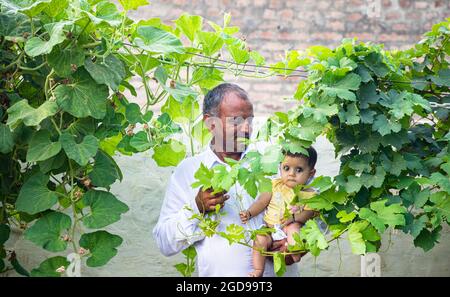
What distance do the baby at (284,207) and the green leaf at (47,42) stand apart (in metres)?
1.10

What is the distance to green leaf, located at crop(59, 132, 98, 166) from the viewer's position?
3.81 m

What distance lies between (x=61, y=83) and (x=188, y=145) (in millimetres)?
974

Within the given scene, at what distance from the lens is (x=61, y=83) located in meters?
3.92

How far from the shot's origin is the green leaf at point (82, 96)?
383 cm

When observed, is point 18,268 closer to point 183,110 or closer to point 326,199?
point 183,110

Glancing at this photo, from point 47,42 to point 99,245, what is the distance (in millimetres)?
897

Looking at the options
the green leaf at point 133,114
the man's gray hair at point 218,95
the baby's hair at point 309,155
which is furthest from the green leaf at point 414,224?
the green leaf at point 133,114

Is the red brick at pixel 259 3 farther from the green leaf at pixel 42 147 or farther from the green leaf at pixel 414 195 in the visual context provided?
the green leaf at pixel 42 147

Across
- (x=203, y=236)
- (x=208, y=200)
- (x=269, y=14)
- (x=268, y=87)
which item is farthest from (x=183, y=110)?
(x=269, y=14)

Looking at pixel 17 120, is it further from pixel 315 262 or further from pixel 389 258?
pixel 389 258

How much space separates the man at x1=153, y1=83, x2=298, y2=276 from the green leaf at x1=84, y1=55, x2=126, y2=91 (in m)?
0.53

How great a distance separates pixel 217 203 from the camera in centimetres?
416

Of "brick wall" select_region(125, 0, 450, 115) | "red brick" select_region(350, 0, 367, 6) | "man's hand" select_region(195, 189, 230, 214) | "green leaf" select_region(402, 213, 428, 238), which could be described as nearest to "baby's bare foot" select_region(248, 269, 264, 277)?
"man's hand" select_region(195, 189, 230, 214)

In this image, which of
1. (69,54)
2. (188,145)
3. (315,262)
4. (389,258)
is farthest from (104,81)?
(389,258)
